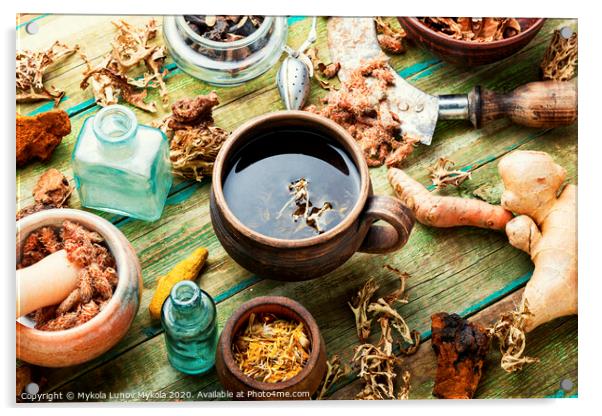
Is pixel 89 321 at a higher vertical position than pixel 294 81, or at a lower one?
lower

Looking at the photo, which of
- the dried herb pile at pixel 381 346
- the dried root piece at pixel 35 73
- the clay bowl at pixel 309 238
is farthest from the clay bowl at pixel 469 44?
the dried root piece at pixel 35 73

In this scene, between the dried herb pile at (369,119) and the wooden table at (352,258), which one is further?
the dried herb pile at (369,119)

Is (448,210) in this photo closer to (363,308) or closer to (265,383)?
(363,308)

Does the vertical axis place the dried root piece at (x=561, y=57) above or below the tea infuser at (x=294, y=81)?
above

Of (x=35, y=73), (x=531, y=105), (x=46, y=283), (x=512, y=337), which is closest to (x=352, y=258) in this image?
(x=512, y=337)

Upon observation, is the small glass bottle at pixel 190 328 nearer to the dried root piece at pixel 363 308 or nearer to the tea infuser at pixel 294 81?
the dried root piece at pixel 363 308

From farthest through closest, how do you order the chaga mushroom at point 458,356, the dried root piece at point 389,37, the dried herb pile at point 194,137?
the dried root piece at point 389,37 < the dried herb pile at point 194,137 < the chaga mushroom at point 458,356

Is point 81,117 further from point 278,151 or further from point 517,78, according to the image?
point 517,78
